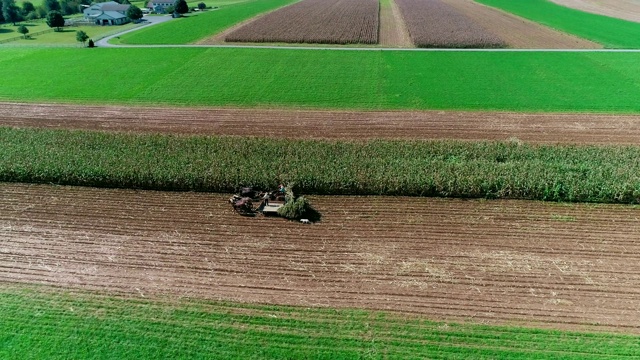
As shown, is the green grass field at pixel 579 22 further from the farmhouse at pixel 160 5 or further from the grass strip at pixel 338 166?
the farmhouse at pixel 160 5

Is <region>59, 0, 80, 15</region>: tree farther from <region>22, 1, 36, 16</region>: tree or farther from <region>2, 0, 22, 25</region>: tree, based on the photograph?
<region>2, 0, 22, 25</region>: tree

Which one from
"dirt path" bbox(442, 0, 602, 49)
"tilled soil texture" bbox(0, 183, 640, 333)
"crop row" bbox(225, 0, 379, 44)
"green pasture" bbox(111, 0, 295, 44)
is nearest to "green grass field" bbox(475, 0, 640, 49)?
"dirt path" bbox(442, 0, 602, 49)

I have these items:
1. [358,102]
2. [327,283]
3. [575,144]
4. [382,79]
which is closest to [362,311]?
[327,283]

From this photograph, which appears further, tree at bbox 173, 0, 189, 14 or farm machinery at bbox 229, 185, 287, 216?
tree at bbox 173, 0, 189, 14

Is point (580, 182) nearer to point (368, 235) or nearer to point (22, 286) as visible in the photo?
point (368, 235)

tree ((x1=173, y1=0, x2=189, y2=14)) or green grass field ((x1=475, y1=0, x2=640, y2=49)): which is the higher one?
tree ((x1=173, y1=0, x2=189, y2=14))

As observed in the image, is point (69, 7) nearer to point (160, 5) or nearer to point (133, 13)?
point (160, 5)

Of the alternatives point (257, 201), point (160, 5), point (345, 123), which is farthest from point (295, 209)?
point (160, 5)
